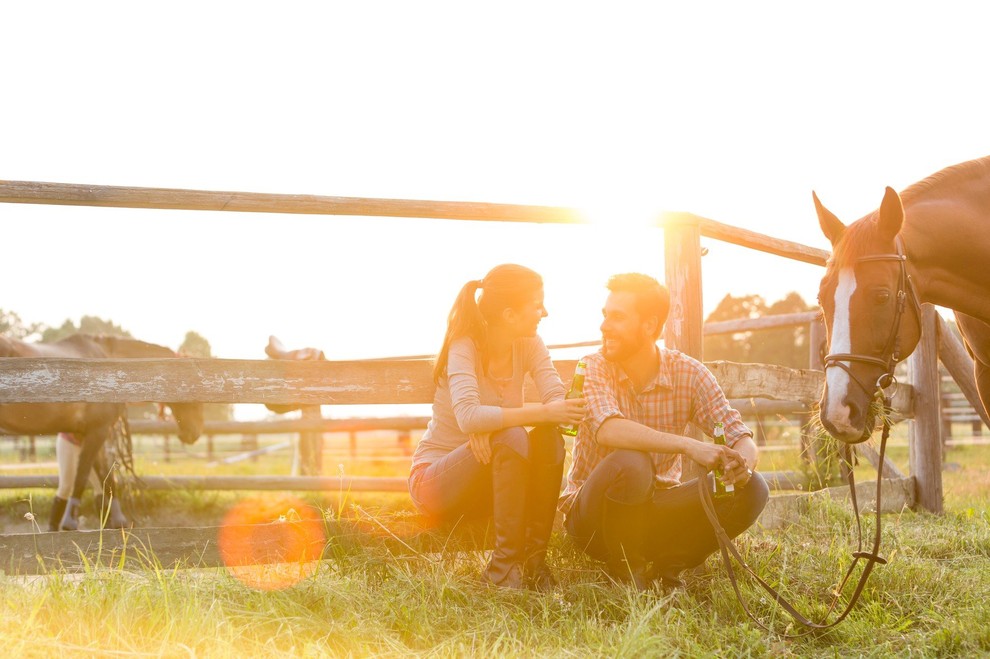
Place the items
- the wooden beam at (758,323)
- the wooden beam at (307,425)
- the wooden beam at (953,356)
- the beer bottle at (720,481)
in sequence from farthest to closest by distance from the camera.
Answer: the wooden beam at (307,425) < the wooden beam at (758,323) < the wooden beam at (953,356) < the beer bottle at (720,481)

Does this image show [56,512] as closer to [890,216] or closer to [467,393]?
[467,393]

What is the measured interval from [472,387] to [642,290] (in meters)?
0.72

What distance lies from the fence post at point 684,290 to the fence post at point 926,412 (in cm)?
251

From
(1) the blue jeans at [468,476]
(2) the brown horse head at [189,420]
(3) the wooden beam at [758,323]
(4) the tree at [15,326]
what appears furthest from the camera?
(4) the tree at [15,326]

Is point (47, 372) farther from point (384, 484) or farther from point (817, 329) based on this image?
point (817, 329)

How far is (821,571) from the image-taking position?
2.93 m

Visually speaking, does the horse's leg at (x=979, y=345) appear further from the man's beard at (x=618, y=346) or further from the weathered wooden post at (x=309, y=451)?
the weathered wooden post at (x=309, y=451)

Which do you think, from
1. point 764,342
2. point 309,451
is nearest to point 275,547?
point 309,451

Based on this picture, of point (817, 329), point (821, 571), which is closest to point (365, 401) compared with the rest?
point (821, 571)

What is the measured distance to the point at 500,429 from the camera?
277cm

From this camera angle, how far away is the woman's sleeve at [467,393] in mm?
2736

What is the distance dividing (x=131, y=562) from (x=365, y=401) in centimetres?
106

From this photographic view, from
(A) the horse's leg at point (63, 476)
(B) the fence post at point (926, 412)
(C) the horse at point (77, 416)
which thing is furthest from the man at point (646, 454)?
(A) the horse's leg at point (63, 476)

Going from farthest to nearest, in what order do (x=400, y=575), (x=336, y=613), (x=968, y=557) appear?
(x=968, y=557), (x=400, y=575), (x=336, y=613)
